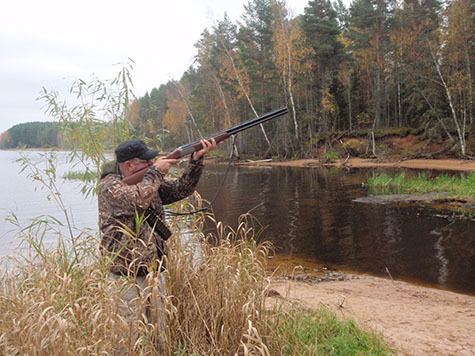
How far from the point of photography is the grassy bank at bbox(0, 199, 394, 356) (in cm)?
239

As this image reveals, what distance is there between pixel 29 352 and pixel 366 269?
20.5ft

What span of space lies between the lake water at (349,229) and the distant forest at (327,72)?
14022 mm

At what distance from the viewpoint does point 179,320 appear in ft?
10.2

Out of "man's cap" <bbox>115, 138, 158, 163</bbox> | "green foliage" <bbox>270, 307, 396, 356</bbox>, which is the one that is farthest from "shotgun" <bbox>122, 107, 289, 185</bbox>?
"green foliage" <bbox>270, 307, 396, 356</bbox>

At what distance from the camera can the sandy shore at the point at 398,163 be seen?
2153 centimetres

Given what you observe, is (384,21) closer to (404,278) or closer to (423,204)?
(423,204)

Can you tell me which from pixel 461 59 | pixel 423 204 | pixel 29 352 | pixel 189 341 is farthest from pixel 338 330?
pixel 461 59

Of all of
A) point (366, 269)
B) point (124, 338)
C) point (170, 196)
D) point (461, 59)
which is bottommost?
point (366, 269)

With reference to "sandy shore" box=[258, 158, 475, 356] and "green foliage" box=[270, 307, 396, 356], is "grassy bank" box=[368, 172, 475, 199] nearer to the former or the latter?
"sandy shore" box=[258, 158, 475, 356]

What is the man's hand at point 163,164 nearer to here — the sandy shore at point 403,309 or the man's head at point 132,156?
the man's head at point 132,156

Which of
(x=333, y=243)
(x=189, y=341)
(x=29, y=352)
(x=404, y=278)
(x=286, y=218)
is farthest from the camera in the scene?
(x=286, y=218)

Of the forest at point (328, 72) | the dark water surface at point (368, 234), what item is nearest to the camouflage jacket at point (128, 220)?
the dark water surface at point (368, 234)

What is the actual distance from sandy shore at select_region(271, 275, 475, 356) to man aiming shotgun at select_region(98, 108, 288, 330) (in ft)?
5.03

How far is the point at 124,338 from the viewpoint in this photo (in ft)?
7.92
